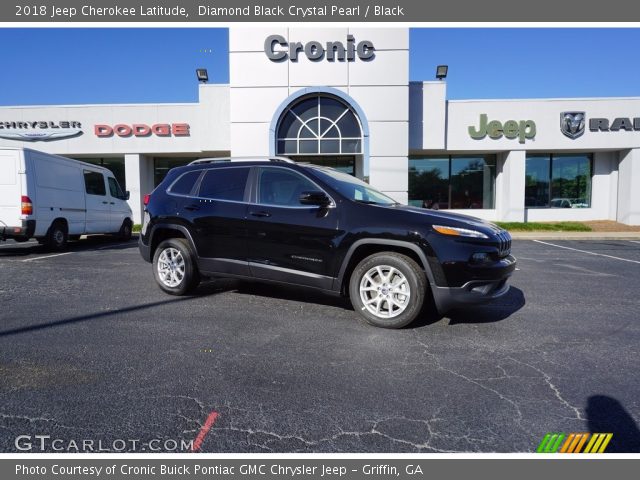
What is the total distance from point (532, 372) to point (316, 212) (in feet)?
8.53

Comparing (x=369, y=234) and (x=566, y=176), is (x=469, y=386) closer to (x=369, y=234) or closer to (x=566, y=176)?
(x=369, y=234)

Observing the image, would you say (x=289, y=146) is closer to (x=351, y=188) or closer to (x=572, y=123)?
(x=351, y=188)

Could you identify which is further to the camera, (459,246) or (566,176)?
(566,176)

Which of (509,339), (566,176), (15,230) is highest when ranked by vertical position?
(566,176)

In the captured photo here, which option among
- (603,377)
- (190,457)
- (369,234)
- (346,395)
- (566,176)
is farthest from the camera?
(566,176)

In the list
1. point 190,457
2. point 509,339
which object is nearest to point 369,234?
point 509,339

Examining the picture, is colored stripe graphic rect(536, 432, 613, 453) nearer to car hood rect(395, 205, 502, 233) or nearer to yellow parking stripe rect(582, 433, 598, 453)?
yellow parking stripe rect(582, 433, 598, 453)

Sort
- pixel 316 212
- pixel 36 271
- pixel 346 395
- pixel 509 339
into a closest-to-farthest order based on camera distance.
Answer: pixel 346 395
pixel 509 339
pixel 316 212
pixel 36 271

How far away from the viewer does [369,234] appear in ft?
13.7

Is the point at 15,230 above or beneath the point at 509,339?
above

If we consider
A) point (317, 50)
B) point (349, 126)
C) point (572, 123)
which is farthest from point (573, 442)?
point (572, 123)

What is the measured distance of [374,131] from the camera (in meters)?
16.8

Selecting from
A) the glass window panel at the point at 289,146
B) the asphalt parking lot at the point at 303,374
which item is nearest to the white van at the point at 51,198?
the asphalt parking lot at the point at 303,374

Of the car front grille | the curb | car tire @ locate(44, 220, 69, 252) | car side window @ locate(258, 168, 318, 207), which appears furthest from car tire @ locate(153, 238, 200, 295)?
the curb
